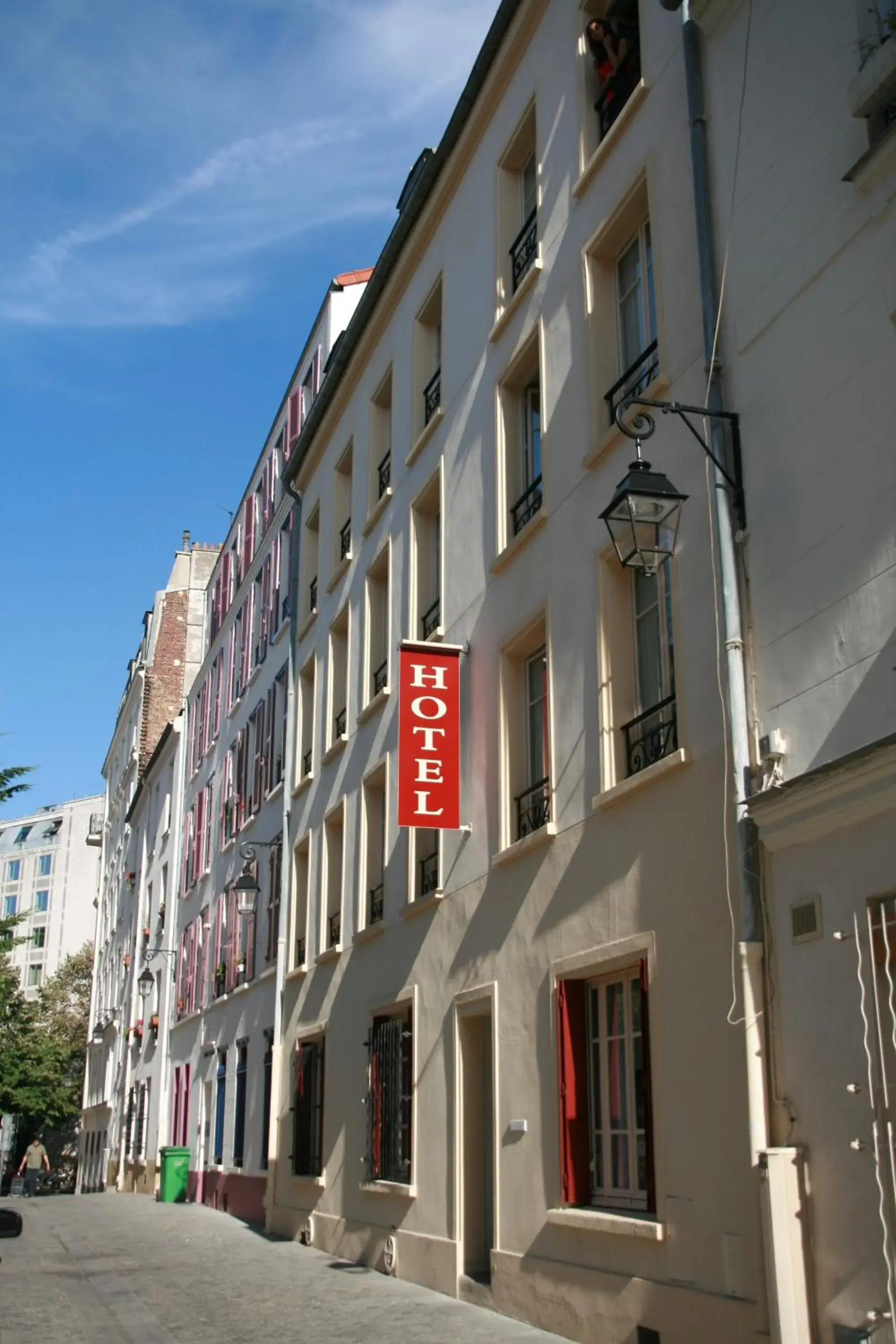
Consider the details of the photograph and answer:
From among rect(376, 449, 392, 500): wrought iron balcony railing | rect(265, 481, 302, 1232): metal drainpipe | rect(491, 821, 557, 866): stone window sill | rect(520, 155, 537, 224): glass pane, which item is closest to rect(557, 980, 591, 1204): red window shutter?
rect(491, 821, 557, 866): stone window sill

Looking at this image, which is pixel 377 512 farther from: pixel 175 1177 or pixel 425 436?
pixel 175 1177

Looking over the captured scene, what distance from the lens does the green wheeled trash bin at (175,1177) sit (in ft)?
86.8

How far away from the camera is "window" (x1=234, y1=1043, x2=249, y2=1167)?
2292 cm

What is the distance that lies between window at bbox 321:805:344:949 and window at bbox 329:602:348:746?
1.10 metres

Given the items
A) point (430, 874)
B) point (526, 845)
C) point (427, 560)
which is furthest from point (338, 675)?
point (526, 845)

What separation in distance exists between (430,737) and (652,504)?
5183 millimetres

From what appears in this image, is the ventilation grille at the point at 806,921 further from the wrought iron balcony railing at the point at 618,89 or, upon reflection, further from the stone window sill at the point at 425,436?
the stone window sill at the point at 425,436

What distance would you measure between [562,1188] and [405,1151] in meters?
4.45

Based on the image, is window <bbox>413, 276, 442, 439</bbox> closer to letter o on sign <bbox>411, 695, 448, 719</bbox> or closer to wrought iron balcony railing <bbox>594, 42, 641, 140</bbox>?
letter o on sign <bbox>411, 695, 448, 719</bbox>

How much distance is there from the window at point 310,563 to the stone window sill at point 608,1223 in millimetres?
12891

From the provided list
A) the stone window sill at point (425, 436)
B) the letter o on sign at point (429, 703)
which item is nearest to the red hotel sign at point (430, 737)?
the letter o on sign at point (429, 703)

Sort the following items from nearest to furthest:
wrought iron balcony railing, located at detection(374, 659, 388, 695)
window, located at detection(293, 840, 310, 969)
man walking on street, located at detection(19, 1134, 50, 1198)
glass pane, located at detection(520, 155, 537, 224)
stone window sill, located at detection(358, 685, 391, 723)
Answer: glass pane, located at detection(520, 155, 537, 224) → stone window sill, located at detection(358, 685, 391, 723) → wrought iron balcony railing, located at detection(374, 659, 388, 695) → window, located at detection(293, 840, 310, 969) → man walking on street, located at detection(19, 1134, 50, 1198)

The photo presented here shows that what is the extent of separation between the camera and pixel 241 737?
2691 cm

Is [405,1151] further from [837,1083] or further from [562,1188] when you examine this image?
[837,1083]
